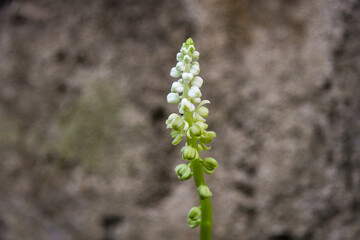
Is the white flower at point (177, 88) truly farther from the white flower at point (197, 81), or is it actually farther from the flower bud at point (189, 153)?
the flower bud at point (189, 153)

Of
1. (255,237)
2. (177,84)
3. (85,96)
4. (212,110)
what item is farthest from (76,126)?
(177,84)

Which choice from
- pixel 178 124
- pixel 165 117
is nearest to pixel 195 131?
pixel 178 124

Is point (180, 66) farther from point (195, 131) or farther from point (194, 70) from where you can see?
point (195, 131)

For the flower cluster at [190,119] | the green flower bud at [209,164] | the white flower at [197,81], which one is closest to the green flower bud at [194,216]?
the flower cluster at [190,119]

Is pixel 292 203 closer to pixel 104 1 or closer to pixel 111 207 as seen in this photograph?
pixel 111 207

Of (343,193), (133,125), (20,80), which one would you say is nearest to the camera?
(343,193)

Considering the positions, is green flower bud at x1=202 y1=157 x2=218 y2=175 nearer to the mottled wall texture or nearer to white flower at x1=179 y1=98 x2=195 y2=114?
white flower at x1=179 y1=98 x2=195 y2=114

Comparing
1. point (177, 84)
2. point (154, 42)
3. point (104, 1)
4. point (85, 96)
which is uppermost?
point (104, 1)
